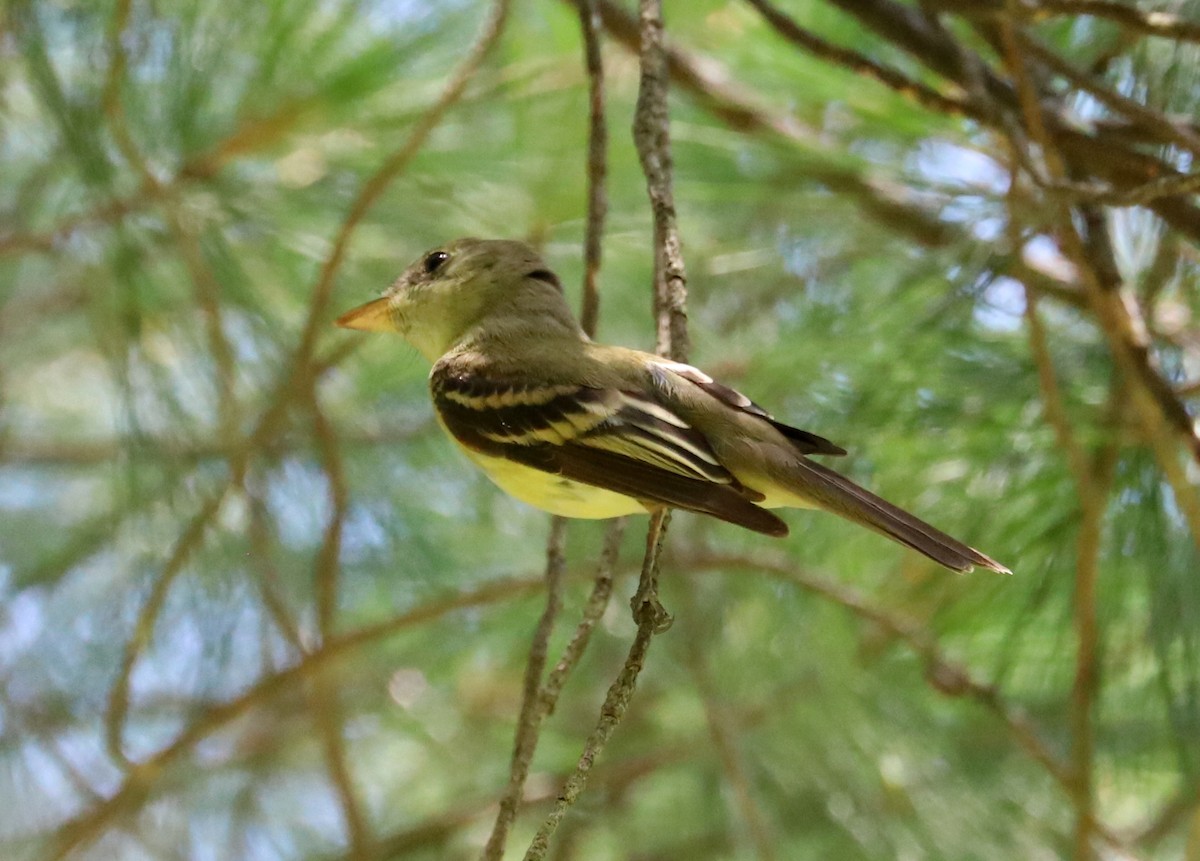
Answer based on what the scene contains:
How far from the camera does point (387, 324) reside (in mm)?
2232

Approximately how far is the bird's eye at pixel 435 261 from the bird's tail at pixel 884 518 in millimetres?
897

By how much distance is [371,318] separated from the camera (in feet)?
7.24

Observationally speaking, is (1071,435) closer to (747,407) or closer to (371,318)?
(747,407)

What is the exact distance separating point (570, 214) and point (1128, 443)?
1243 mm

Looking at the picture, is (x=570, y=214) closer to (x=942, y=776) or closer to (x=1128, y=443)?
(x=1128, y=443)

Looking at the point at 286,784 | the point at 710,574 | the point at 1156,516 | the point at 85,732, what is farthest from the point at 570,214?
the point at 286,784

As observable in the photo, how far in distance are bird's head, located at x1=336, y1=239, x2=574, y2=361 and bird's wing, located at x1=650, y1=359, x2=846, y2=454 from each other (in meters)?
0.43

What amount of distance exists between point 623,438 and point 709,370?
104cm

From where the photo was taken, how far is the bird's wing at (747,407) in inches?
Result: 65.5

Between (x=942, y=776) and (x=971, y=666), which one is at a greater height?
(x=971, y=666)

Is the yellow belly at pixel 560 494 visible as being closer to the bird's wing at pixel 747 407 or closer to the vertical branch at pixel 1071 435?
the bird's wing at pixel 747 407

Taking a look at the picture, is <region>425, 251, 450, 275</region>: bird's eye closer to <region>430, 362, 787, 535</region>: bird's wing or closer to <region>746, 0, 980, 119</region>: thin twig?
<region>430, 362, 787, 535</region>: bird's wing

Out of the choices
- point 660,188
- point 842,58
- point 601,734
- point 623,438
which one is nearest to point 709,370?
point 842,58

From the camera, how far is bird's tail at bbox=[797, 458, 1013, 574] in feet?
4.59
